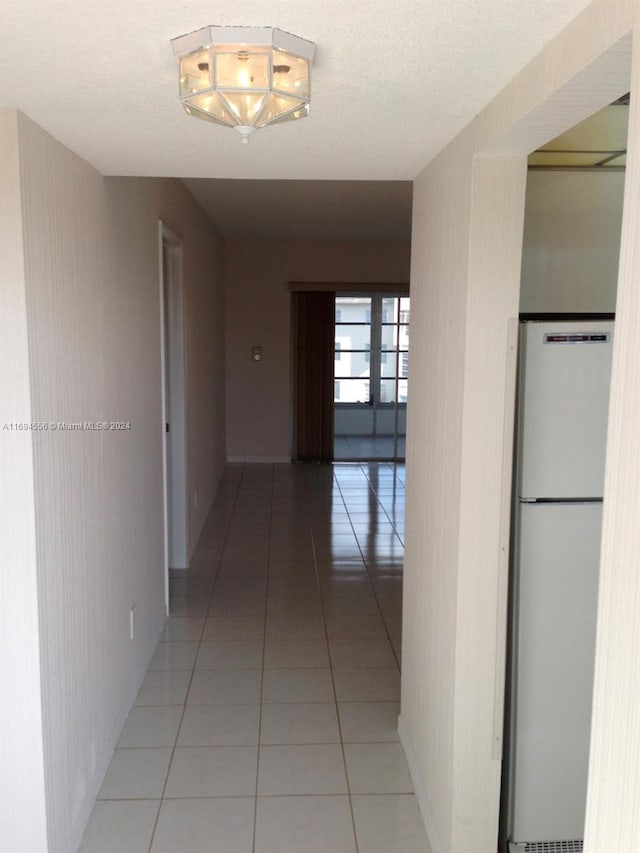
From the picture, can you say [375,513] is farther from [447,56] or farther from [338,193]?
[447,56]

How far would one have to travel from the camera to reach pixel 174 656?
4227 millimetres

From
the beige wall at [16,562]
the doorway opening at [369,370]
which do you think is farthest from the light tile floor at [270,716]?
the doorway opening at [369,370]

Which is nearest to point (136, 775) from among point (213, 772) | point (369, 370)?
point (213, 772)

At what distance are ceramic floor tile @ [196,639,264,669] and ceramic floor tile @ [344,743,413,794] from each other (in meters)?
0.96

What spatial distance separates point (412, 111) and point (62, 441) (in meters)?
1.47

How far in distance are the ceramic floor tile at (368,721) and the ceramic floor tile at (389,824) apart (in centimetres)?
43

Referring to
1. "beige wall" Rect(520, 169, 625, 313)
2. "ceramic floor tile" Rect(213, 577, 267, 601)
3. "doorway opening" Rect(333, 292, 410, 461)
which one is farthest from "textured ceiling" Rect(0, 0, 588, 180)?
"doorway opening" Rect(333, 292, 410, 461)

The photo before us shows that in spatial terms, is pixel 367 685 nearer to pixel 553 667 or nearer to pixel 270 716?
pixel 270 716

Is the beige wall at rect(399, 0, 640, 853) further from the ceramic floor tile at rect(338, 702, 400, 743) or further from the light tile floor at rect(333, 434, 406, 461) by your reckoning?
the light tile floor at rect(333, 434, 406, 461)

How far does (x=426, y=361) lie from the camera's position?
2943mm

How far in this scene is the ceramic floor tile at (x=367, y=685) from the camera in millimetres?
3792

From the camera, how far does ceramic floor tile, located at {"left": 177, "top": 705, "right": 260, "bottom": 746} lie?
3369 mm

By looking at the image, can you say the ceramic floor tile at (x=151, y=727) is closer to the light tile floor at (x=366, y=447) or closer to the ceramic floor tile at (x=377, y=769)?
the ceramic floor tile at (x=377, y=769)

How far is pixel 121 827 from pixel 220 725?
775 mm
